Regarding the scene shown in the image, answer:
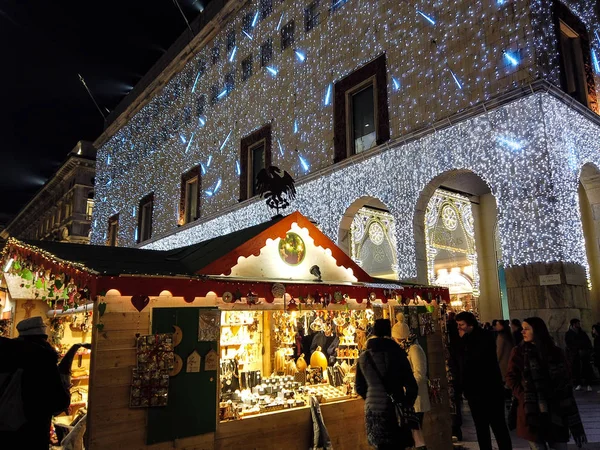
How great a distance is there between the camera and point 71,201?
4222cm

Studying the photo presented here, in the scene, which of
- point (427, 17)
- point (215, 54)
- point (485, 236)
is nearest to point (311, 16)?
point (427, 17)

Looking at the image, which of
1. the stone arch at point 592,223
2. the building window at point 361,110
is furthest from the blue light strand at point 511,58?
the building window at point 361,110

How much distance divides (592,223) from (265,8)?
535 inches

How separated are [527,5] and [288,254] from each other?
7470 millimetres

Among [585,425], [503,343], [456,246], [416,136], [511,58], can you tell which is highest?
[511,58]

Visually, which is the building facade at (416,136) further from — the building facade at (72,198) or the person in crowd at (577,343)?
the building facade at (72,198)

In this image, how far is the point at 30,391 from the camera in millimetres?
3732

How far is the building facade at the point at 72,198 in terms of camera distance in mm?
41062

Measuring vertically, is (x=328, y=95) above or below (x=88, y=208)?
below

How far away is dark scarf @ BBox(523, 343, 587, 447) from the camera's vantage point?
4449 millimetres

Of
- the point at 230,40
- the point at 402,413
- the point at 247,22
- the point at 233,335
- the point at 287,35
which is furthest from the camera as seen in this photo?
the point at 230,40

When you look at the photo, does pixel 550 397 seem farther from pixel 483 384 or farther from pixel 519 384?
pixel 483 384

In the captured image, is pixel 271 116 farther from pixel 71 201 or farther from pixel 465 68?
pixel 71 201

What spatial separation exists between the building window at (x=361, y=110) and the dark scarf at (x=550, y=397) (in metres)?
8.74
